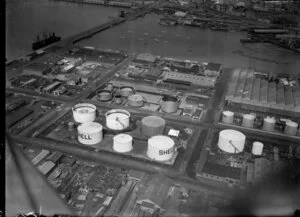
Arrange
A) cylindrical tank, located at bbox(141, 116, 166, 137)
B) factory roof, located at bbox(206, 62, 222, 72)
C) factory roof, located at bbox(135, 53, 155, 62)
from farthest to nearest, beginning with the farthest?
1. factory roof, located at bbox(135, 53, 155, 62)
2. factory roof, located at bbox(206, 62, 222, 72)
3. cylindrical tank, located at bbox(141, 116, 166, 137)

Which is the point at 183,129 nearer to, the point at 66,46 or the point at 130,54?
the point at 130,54

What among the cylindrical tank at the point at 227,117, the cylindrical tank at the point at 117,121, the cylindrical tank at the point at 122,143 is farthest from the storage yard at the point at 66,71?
the cylindrical tank at the point at 227,117

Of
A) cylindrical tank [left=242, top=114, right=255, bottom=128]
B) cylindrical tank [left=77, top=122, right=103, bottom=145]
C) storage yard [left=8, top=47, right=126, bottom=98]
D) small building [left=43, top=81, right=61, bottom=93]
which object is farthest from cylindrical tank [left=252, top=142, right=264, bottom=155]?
small building [left=43, top=81, right=61, bottom=93]

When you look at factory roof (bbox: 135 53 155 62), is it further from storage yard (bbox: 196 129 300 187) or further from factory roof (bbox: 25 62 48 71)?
storage yard (bbox: 196 129 300 187)

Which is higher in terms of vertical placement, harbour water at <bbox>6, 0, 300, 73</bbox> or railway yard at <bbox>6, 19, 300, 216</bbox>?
harbour water at <bbox>6, 0, 300, 73</bbox>

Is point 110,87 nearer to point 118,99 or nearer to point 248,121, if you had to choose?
point 118,99
